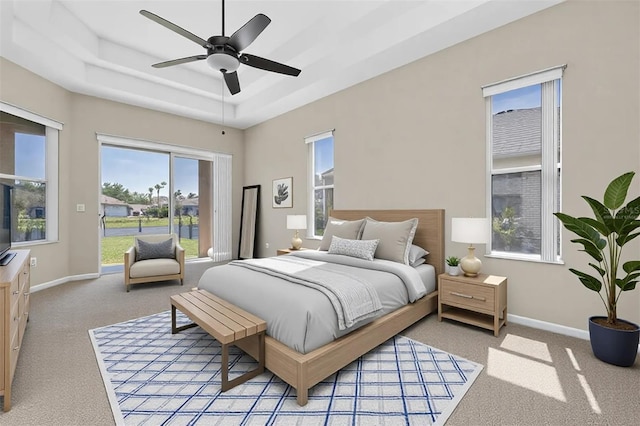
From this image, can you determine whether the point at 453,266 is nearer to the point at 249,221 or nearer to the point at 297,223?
the point at 297,223

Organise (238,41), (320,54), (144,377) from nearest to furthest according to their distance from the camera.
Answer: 1. (144,377)
2. (238,41)
3. (320,54)

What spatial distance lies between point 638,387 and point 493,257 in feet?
4.65

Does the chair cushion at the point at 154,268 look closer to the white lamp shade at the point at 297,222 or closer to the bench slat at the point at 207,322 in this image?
the white lamp shade at the point at 297,222

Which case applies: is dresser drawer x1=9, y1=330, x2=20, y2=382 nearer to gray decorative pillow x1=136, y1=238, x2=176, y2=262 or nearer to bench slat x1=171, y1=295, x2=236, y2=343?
bench slat x1=171, y1=295, x2=236, y2=343

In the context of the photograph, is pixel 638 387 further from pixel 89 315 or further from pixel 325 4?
pixel 89 315

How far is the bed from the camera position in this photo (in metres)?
1.81

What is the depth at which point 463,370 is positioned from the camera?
7.04 feet

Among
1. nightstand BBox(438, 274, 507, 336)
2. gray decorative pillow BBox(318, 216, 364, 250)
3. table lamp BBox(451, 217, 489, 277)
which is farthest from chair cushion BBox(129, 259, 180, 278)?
table lamp BBox(451, 217, 489, 277)

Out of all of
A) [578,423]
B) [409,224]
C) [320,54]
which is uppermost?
[320,54]

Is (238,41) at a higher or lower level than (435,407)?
higher

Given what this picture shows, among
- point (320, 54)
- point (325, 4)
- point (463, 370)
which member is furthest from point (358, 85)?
point (463, 370)

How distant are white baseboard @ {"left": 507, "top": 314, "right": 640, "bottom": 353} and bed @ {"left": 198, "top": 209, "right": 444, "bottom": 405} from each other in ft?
2.60

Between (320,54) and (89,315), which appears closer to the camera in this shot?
(89,315)

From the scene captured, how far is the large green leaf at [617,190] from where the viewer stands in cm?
206
